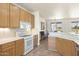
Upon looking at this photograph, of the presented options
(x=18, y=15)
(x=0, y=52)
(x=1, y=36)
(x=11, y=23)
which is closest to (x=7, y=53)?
(x=0, y=52)

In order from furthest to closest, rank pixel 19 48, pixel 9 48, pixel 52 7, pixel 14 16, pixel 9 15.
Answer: pixel 52 7 → pixel 14 16 → pixel 19 48 → pixel 9 15 → pixel 9 48

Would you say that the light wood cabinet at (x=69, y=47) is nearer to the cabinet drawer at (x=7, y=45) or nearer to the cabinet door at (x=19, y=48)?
the cabinet door at (x=19, y=48)

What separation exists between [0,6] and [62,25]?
1102 cm

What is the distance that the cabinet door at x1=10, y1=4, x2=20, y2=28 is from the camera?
14.2ft

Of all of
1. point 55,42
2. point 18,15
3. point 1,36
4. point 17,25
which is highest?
point 18,15

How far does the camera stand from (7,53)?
3465 mm

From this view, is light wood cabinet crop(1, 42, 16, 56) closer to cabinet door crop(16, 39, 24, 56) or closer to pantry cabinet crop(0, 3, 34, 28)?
cabinet door crop(16, 39, 24, 56)

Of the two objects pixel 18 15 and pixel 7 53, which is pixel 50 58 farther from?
pixel 18 15

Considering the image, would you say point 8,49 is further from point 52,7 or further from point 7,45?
point 52,7

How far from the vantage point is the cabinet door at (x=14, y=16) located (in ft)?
14.2

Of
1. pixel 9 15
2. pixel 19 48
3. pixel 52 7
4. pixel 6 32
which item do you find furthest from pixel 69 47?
pixel 52 7

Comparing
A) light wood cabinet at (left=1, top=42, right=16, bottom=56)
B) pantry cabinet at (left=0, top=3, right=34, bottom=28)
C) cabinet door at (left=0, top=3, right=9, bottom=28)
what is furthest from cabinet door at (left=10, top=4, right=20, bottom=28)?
light wood cabinet at (left=1, top=42, right=16, bottom=56)

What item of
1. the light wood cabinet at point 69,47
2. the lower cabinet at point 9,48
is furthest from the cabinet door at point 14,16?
the light wood cabinet at point 69,47

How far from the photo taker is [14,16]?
461cm
